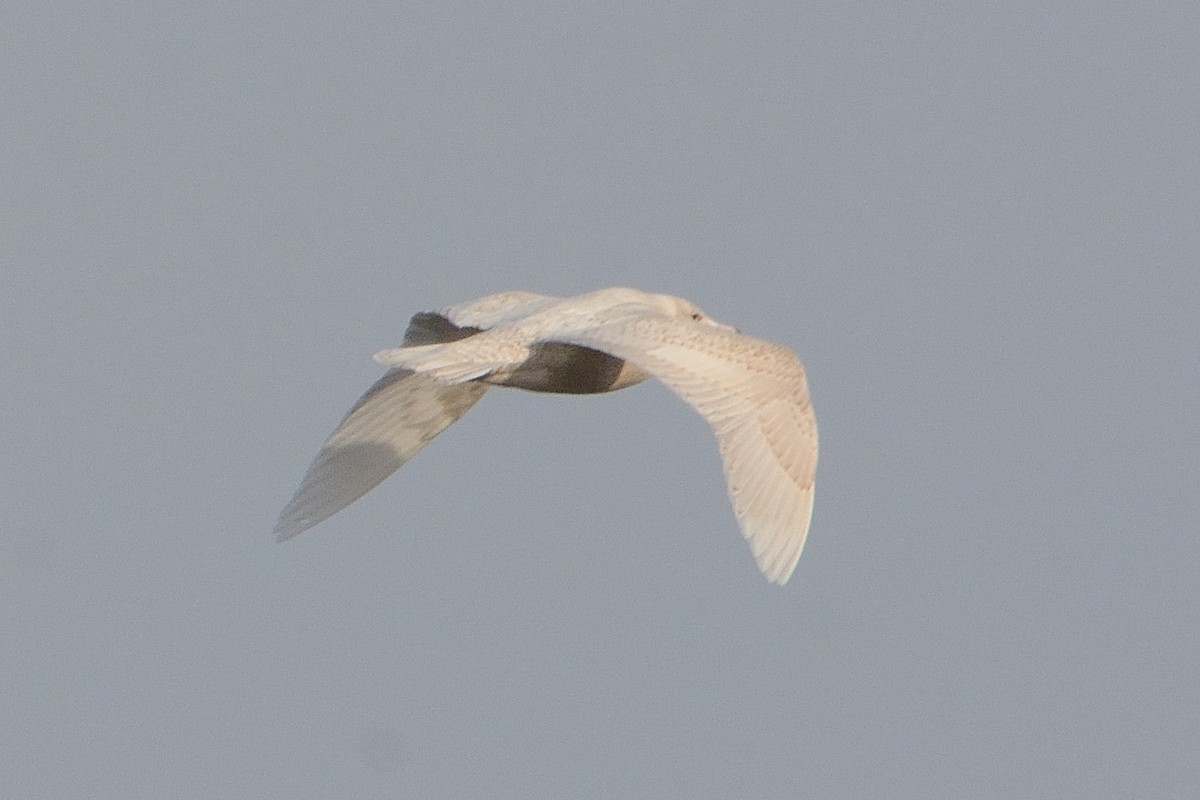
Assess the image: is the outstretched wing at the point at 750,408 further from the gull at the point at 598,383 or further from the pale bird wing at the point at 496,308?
the pale bird wing at the point at 496,308

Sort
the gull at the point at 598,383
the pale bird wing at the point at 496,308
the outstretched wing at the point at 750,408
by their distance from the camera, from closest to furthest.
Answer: the outstretched wing at the point at 750,408 → the gull at the point at 598,383 → the pale bird wing at the point at 496,308

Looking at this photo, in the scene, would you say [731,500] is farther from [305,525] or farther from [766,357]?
[305,525]

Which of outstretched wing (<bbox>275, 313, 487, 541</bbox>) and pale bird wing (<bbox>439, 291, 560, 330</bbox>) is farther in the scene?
outstretched wing (<bbox>275, 313, 487, 541</bbox>)

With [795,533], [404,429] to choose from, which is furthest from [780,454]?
[404,429]

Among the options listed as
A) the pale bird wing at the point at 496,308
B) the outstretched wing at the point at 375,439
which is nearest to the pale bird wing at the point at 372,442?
the outstretched wing at the point at 375,439

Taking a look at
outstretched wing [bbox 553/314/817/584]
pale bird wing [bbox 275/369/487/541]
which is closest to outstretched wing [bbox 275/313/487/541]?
pale bird wing [bbox 275/369/487/541]

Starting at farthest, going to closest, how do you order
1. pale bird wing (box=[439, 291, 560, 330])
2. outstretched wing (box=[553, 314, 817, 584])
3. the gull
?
pale bird wing (box=[439, 291, 560, 330]), the gull, outstretched wing (box=[553, 314, 817, 584])

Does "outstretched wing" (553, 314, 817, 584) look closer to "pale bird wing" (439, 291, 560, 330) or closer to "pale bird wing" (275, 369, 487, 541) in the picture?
"pale bird wing" (439, 291, 560, 330)
